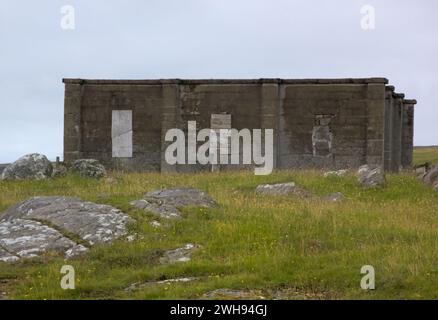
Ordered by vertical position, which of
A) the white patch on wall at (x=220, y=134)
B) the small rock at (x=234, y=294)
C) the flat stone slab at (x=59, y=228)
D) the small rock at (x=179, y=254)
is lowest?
the small rock at (x=234, y=294)

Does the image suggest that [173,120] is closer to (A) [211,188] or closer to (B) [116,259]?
(A) [211,188]

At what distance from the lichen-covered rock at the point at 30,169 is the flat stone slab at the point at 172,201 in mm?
7250

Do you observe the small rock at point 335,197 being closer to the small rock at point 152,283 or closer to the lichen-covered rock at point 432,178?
the lichen-covered rock at point 432,178

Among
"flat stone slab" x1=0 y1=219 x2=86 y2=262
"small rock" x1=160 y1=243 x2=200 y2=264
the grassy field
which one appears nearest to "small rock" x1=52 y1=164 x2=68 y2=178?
the grassy field

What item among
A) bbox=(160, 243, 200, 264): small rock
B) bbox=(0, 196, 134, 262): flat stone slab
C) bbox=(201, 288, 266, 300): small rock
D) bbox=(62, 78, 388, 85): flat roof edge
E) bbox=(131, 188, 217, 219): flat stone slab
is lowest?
bbox=(201, 288, 266, 300): small rock

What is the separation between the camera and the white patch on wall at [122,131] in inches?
997

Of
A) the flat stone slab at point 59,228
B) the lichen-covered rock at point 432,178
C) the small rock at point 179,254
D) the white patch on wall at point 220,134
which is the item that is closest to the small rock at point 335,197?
the lichen-covered rock at point 432,178

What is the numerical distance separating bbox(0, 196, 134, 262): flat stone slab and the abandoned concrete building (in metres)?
13.7

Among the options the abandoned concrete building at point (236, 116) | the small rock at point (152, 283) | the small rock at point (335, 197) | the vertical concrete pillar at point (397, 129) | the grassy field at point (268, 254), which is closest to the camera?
the grassy field at point (268, 254)

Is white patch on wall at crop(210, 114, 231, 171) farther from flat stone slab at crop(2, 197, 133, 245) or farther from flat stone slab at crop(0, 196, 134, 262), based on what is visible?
flat stone slab at crop(0, 196, 134, 262)

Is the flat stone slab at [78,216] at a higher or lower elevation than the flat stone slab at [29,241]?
higher

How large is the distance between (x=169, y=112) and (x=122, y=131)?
219 cm

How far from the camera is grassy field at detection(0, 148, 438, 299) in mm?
7410

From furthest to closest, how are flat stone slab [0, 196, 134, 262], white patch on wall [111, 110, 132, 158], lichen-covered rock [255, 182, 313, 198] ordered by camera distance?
white patch on wall [111, 110, 132, 158] → lichen-covered rock [255, 182, 313, 198] → flat stone slab [0, 196, 134, 262]
